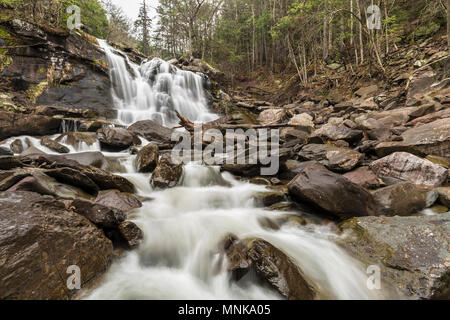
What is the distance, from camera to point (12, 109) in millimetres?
7730

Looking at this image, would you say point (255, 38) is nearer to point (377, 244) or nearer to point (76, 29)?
point (76, 29)

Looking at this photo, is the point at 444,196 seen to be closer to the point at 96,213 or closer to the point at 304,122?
the point at 96,213

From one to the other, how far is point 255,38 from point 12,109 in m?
24.9

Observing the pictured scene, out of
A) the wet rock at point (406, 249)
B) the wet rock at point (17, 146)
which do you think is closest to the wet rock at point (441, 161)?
the wet rock at point (406, 249)

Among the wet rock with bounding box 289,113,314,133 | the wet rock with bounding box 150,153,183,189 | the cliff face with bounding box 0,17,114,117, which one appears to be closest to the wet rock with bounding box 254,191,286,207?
the wet rock with bounding box 150,153,183,189

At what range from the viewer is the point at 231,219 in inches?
146

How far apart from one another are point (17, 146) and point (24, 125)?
1.27m

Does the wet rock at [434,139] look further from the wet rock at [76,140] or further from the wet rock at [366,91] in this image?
the wet rock at [76,140]

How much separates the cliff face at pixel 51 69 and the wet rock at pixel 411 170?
10.6 meters

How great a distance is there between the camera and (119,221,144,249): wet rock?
278cm

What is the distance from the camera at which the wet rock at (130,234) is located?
2.78 metres

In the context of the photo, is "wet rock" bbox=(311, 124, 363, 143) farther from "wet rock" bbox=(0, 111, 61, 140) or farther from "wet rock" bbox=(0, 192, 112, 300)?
"wet rock" bbox=(0, 111, 61, 140)

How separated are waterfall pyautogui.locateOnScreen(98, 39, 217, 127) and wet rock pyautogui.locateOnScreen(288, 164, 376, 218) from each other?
30.1 feet
